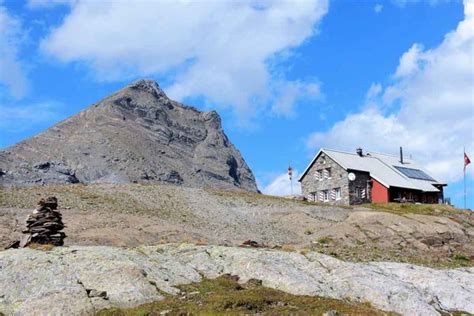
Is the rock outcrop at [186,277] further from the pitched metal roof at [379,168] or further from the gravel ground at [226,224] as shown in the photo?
the pitched metal roof at [379,168]

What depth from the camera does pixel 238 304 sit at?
26.8 m

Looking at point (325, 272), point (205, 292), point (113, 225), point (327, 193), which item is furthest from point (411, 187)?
point (205, 292)

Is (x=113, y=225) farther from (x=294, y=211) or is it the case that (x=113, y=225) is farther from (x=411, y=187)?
(x=411, y=187)

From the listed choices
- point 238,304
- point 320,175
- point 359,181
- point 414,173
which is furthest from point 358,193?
point 238,304

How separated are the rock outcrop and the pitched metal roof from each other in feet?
196

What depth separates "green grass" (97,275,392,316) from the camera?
2616 cm

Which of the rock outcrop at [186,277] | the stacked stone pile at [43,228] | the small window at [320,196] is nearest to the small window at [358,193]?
the small window at [320,196]

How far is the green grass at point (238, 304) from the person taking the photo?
26.2 meters

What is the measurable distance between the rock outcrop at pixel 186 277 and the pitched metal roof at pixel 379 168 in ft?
196

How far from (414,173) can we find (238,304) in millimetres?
87810

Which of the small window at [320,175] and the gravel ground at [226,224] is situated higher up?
the small window at [320,175]

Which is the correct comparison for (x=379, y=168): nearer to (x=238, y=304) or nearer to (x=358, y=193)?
(x=358, y=193)

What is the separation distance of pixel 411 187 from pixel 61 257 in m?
78.0

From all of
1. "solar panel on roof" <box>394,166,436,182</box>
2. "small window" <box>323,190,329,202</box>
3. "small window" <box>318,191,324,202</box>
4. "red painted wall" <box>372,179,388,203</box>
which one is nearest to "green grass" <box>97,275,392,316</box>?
"red painted wall" <box>372,179,388,203</box>
